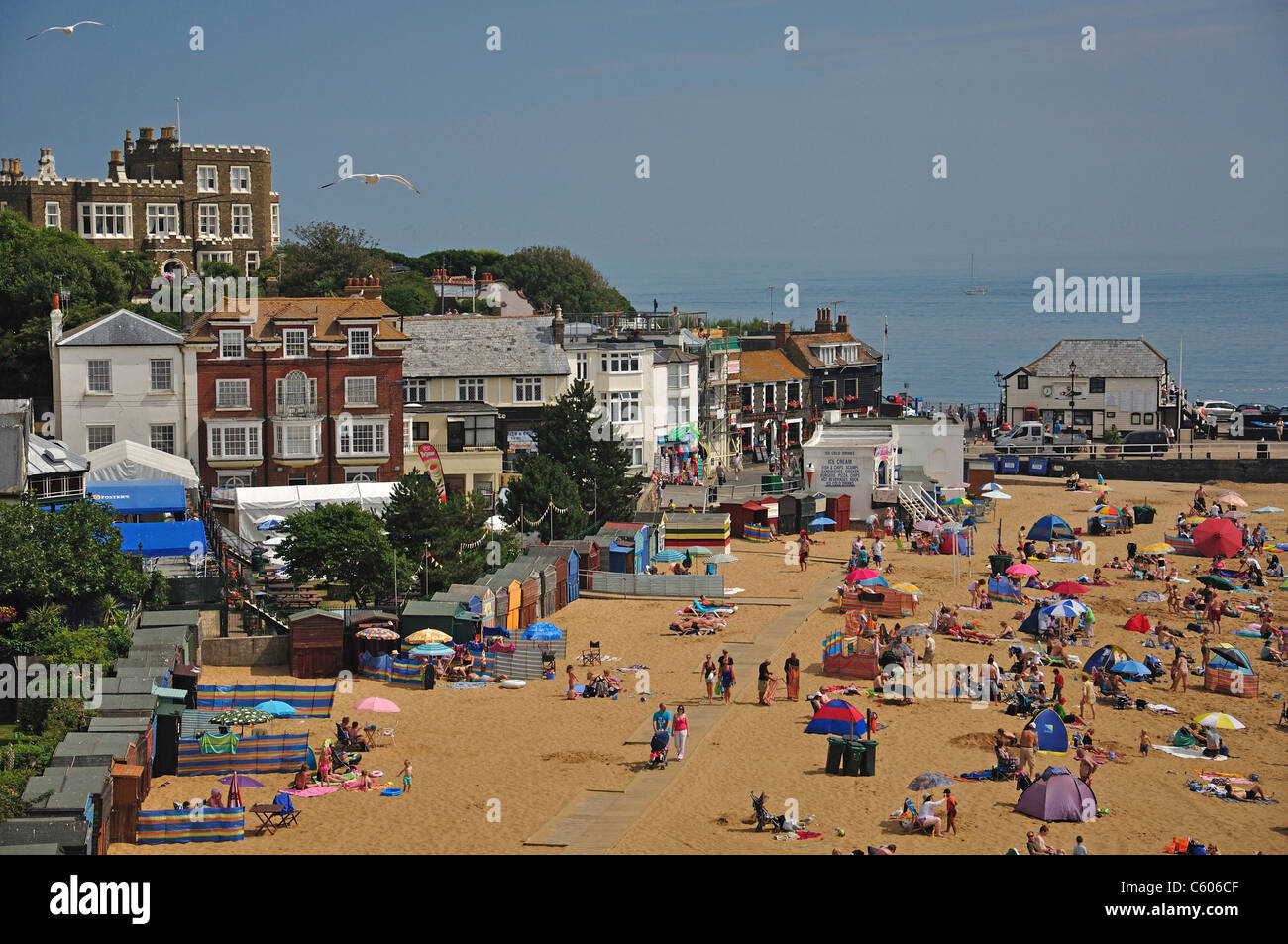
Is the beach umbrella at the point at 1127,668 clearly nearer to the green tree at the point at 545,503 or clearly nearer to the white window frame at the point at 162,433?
the green tree at the point at 545,503

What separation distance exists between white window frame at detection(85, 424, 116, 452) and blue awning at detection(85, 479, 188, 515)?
6957 millimetres

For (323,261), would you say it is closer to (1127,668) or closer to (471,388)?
(471,388)

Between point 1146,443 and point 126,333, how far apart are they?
49.1 meters

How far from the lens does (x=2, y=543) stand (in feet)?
101

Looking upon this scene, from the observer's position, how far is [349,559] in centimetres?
3700

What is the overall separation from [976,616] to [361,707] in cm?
1872

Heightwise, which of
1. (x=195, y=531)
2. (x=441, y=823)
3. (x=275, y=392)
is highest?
(x=275, y=392)

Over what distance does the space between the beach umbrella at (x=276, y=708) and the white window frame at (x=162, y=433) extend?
80.5 feet

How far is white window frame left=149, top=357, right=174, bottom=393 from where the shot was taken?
50812 mm

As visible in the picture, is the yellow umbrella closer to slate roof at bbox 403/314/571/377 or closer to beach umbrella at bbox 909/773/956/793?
beach umbrella at bbox 909/773/956/793

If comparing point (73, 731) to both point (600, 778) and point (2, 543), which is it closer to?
point (2, 543)

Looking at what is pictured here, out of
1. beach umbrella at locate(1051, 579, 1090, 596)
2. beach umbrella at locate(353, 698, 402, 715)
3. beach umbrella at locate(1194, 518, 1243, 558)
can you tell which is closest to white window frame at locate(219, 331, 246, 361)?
beach umbrella at locate(353, 698, 402, 715)

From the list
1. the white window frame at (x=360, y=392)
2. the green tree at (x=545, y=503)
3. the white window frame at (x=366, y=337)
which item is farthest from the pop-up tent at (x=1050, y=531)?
the white window frame at (x=366, y=337)
